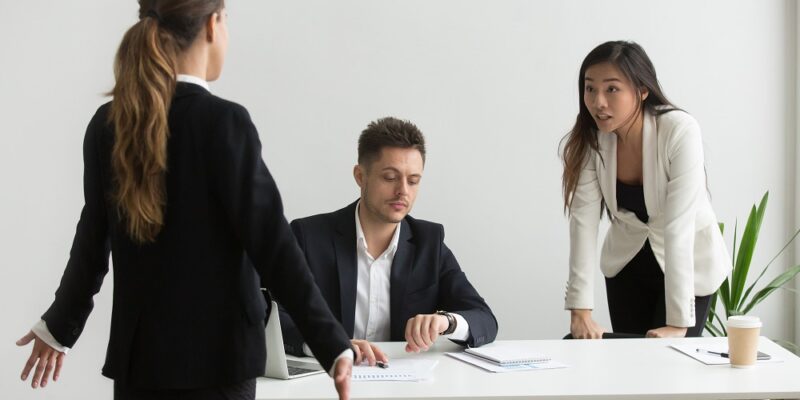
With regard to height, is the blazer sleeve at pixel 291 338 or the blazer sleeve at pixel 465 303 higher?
the blazer sleeve at pixel 465 303

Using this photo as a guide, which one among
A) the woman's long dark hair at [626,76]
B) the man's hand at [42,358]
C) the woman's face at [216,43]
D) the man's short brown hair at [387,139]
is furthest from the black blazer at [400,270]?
the woman's face at [216,43]

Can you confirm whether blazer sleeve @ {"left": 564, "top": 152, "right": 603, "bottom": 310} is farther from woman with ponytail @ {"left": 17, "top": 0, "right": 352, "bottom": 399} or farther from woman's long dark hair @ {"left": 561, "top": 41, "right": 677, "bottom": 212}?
woman with ponytail @ {"left": 17, "top": 0, "right": 352, "bottom": 399}

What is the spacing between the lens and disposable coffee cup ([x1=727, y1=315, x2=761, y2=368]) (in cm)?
→ 212

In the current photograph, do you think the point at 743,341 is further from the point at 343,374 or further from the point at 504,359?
the point at 343,374

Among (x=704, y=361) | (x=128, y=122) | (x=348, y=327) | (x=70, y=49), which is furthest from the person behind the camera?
(x=70, y=49)

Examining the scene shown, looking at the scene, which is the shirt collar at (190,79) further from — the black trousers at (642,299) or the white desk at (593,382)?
the black trousers at (642,299)

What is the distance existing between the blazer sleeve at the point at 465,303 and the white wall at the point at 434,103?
56.8 inches

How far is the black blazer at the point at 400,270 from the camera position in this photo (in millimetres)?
2658

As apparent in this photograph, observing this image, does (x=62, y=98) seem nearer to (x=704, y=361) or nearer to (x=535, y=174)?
(x=535, y=174)

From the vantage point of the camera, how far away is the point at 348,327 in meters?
2.64

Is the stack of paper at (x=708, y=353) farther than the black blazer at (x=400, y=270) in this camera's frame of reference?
No

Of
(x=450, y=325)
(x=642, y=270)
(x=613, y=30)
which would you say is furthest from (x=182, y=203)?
(x=613, y=30)

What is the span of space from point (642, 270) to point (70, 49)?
2747 millimetres

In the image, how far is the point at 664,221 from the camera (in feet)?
9.38
